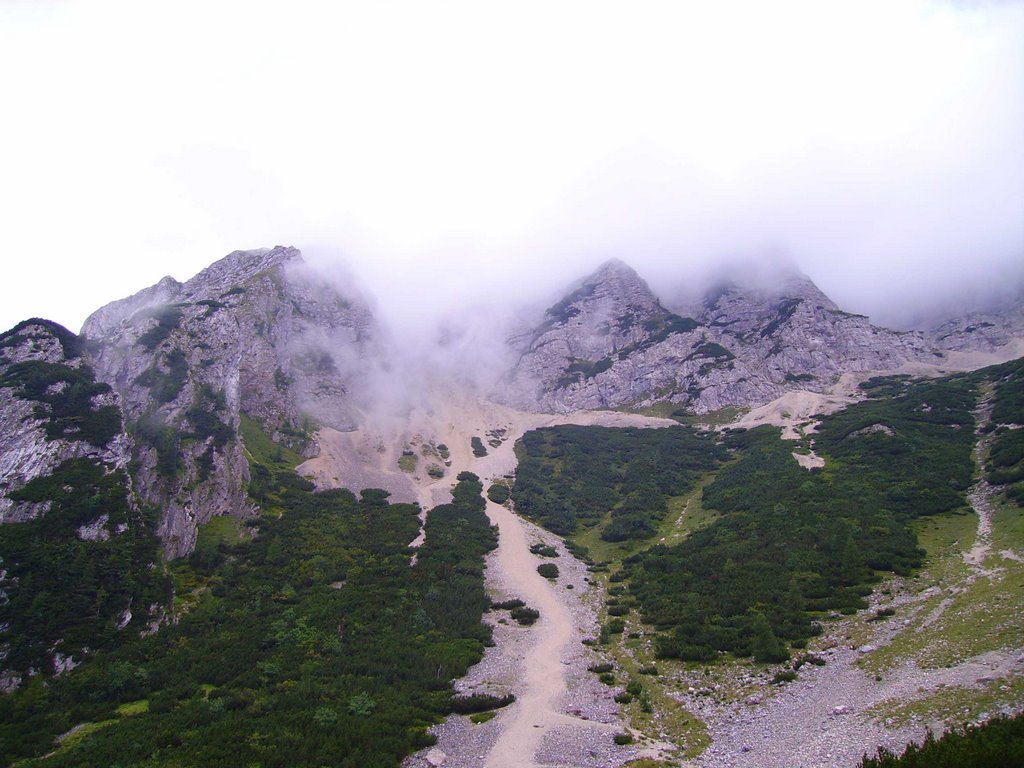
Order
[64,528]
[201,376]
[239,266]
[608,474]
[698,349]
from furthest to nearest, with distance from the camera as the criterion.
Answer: [698,349], [239,266], [608,474], [201,376], [64,528]

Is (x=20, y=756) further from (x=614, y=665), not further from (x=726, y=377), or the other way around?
(x=726, y=377)

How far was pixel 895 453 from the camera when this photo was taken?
65.6m

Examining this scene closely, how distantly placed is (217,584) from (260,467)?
32.1m

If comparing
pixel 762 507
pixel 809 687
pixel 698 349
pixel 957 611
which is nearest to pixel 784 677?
pixel 809 687

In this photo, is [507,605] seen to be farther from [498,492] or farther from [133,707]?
[498,492]

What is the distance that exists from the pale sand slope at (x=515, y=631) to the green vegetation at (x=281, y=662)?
8.23ft

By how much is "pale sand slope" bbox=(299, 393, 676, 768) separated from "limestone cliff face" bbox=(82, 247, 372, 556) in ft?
37.6

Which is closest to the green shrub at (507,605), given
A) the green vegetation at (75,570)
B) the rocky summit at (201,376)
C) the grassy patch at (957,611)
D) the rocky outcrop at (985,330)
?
the green vegetation at (75,570)

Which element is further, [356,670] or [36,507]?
[36,507]

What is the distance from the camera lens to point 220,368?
85.0m

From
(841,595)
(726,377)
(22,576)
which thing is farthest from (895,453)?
(22,576)

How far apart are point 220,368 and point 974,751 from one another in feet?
311

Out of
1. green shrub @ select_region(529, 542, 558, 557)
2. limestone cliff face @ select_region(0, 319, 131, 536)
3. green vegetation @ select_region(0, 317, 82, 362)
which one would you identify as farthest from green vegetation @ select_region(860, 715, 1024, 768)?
green vegetation @ select_region(0, 317, 82, 362)

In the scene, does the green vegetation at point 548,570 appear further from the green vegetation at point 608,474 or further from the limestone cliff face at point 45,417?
the limestone cliff face at point 45,417
